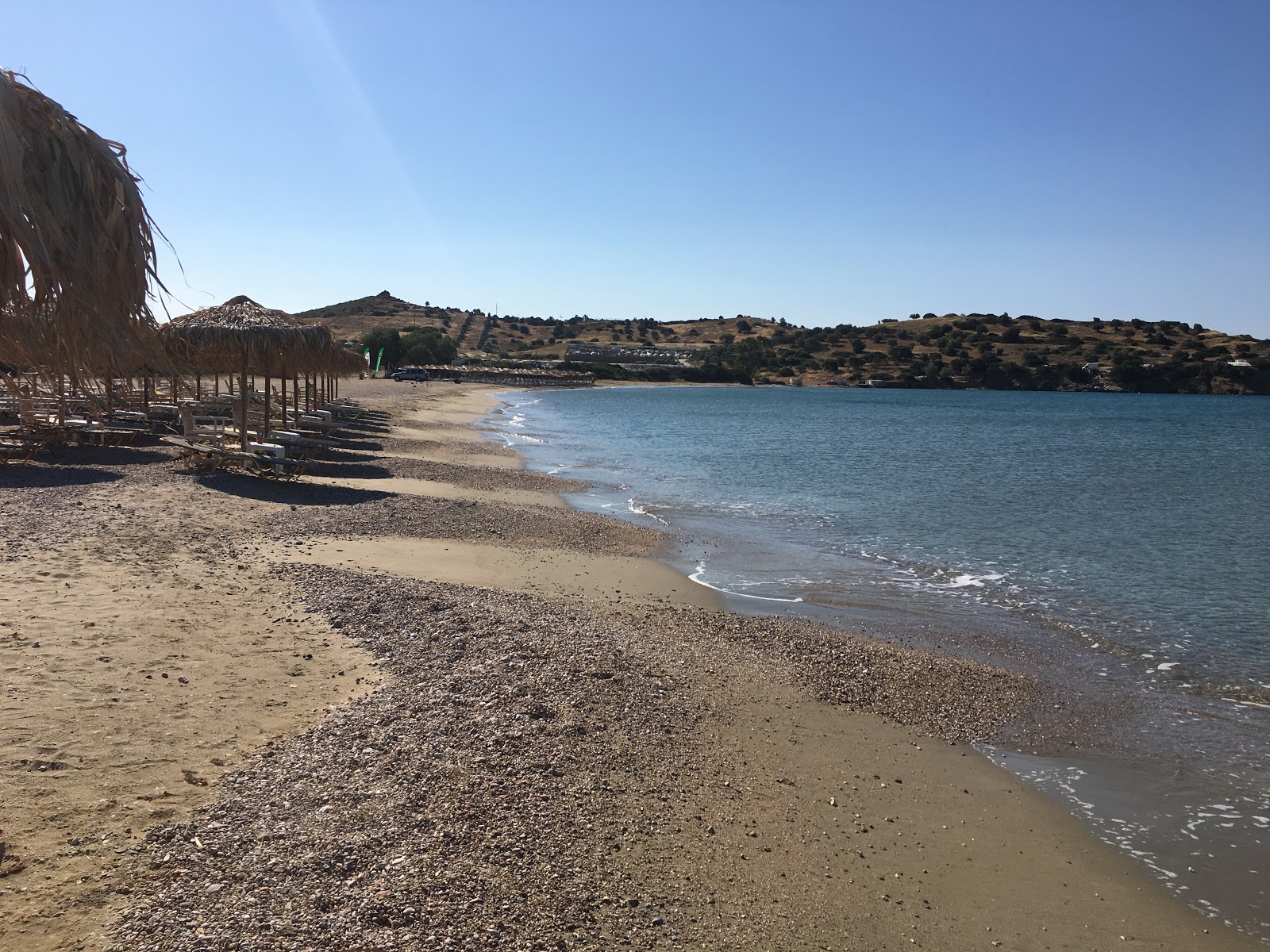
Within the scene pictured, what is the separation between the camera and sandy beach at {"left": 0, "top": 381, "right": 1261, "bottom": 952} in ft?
11.1

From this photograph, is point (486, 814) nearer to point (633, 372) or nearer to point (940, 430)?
point (940, 430)

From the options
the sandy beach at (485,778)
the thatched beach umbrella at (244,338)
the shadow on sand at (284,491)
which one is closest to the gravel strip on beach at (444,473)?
the shadow on sand at (284,491)

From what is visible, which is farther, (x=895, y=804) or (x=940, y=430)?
(x=940, y=430)

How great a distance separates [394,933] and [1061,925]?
9.66ft

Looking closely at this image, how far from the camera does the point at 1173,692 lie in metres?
7.29

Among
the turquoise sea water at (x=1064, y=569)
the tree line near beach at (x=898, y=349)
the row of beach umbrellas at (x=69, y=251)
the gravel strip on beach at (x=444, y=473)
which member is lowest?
the turquoise sea water at (x=1064, y=569)

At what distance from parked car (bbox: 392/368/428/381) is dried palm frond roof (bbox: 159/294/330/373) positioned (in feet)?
197

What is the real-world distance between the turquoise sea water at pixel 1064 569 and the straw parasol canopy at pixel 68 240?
18.3ft

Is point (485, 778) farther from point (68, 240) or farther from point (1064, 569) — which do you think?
point (1064, 569)

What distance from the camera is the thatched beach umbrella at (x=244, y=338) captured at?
46.0 feet

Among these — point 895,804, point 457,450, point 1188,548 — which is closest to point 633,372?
point 457,450

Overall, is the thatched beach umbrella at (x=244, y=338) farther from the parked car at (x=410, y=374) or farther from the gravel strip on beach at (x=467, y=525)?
the parked car at (x=410, y=374)

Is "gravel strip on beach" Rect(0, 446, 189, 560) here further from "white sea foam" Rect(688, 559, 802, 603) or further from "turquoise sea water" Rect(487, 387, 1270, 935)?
"turquoise sea water" Rect(487, 387, 1270, 935)

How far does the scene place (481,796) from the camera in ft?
13.8
